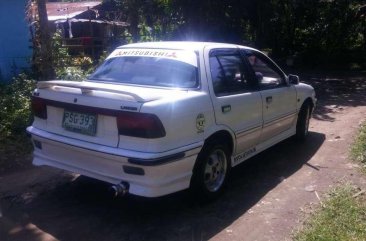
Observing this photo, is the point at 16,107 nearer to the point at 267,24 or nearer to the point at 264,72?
the point at 264,72

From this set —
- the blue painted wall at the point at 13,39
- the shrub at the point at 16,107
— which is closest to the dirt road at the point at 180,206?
the shrub at the point at 16,107

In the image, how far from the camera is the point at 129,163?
387 centimetres

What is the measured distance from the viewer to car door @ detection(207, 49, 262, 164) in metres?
4.68

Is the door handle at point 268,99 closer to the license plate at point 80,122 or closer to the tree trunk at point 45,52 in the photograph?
the license plate at point 80,122

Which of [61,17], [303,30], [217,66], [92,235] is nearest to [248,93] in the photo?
[217,66]

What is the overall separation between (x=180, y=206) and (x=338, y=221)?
61.8 inches

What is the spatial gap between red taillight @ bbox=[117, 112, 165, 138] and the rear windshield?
2.68 ft

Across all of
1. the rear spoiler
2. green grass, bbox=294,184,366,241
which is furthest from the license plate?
green grass, bbox=294,184,366,241

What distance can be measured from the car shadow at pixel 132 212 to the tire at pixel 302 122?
141 centimetres

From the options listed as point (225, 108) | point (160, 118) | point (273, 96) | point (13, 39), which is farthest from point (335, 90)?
point (160, 118)

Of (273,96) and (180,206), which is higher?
(273,96)

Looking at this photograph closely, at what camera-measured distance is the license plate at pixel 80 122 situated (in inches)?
163

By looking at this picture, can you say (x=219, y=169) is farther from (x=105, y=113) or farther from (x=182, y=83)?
(x=105, y=113)

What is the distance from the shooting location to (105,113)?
158 inches
